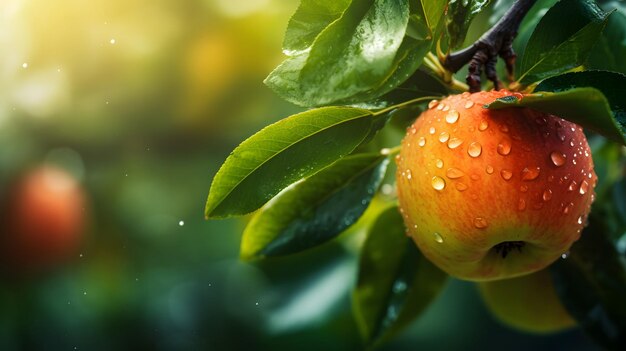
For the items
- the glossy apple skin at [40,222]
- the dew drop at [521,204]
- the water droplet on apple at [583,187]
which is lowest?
the glossy apple skin at [40,222]

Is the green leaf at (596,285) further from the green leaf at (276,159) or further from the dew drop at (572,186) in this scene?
the green leaf at (276,159)

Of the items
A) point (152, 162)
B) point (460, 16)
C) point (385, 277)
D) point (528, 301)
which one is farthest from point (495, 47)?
point (152, 162)

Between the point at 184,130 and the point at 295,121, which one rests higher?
the point at 295,121

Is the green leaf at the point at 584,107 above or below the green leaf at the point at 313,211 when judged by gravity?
above

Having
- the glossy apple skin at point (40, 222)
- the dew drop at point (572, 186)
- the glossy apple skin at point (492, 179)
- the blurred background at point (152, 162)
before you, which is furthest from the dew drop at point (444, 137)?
the glossy apple skin at point (40, 222)

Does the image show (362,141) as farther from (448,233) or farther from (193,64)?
(193,64)

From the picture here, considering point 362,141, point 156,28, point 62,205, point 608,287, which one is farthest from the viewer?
point 62,205

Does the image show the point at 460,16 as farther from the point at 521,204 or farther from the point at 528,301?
the point at 528,301

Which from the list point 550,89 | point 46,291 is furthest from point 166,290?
point 550,89
